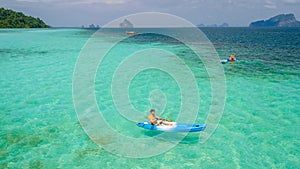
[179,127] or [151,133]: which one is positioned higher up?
[179,127]

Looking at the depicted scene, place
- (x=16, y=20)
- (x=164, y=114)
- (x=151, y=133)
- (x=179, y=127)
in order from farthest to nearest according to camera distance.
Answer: (x=16, y=20) < (x=164, y=114) < (x=151, y=133) < (x=179, y=127)

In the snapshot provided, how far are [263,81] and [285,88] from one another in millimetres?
2872

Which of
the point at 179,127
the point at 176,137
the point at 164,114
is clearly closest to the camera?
the point at 179,127

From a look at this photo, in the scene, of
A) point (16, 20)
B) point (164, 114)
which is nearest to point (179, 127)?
point (164, 114)

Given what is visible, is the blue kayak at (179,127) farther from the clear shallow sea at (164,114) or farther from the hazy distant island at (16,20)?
the hazy distant island at (16,20)

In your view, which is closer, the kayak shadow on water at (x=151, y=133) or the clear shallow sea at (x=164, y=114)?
the clear shallow sea at (x=164, y=114)

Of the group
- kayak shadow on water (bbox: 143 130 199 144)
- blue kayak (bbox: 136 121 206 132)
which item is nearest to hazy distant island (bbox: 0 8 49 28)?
kayak shadow on water (bbox: 143 130 199 144)

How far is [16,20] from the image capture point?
146 meters

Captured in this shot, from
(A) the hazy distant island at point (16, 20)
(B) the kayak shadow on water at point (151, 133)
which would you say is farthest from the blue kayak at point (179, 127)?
(A) the hazy distant island at point (16, 20)

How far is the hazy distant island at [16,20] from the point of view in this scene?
→ 457 feet

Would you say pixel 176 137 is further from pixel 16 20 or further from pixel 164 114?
pixel 16 20

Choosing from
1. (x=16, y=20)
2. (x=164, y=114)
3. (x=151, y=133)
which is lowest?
(x=151, y=133)

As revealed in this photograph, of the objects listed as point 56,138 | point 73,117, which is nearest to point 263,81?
point 73,117

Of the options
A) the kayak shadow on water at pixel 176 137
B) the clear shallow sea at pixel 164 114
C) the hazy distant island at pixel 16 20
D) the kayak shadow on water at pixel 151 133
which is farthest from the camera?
the hazy distant island at pixel 16 20
